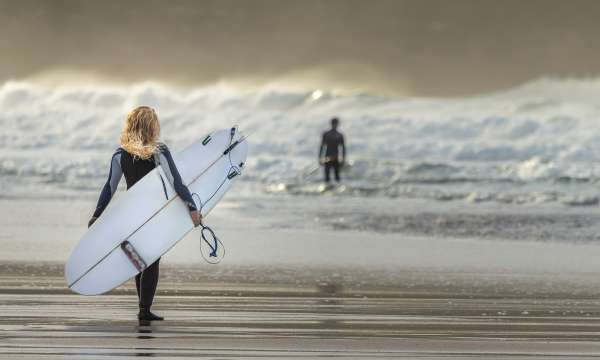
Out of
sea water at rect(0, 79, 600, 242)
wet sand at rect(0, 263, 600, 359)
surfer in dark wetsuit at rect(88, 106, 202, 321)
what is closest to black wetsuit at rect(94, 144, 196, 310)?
surfer in dark wetsuit at rect(88, 106, 202, 321)

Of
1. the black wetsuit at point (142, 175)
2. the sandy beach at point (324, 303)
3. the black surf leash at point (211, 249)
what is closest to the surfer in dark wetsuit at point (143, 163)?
the black wetsuit at point (142, 175)

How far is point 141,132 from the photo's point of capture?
7031 mm

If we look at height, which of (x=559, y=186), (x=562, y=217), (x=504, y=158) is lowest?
(x=562, y=217)

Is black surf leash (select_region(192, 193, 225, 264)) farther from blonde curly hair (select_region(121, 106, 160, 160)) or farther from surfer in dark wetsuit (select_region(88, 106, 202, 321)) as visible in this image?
blonde curly hair (select_region(121, 106, 160, 160))

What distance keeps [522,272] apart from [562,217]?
5903 millimetres

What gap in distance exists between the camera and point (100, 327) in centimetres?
646

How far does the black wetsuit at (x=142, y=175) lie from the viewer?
711cm

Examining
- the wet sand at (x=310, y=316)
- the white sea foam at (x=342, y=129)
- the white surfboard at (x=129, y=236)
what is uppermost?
the white sea foam at (x=342, y=129)

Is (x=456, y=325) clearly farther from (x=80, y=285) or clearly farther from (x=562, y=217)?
(x=562, y=217)

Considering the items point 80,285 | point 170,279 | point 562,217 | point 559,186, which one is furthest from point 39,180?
point 80,285

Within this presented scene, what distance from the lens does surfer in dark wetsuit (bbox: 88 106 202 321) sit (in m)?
7.01

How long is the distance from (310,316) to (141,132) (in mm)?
1365

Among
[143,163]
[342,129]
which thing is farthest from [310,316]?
[342,129]

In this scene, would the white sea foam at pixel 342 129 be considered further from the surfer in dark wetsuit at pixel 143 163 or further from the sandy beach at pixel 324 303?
the surfer in dark wetsuit at pixel 143 163
